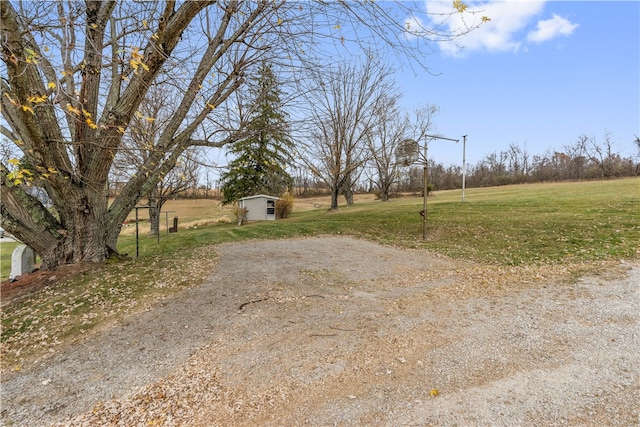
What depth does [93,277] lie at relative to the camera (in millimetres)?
4891

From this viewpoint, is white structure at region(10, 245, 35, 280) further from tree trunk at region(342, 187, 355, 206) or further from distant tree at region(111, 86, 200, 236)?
tree trunk at region(342, 187, 355, 206)

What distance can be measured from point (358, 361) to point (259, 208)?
59.1 ft

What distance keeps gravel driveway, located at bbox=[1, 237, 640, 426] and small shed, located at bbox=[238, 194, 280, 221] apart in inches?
607

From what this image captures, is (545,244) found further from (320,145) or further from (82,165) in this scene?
→ (320,145)

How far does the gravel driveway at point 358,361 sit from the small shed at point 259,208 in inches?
607

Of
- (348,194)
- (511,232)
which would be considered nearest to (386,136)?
(348,194)

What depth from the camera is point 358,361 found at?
9.04 feet

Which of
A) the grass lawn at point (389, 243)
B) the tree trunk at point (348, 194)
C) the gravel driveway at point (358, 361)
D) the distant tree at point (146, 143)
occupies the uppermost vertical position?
the distant tree at point (146, 143)

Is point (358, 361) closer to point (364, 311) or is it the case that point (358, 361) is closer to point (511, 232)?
point (364, 311)

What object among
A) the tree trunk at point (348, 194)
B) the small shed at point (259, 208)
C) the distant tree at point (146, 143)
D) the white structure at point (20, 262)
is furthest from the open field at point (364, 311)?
the tree trunk at point (348, 194)

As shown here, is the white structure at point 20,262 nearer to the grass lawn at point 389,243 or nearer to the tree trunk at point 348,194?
the grass lawn at point 389,243

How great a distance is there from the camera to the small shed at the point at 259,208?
20.1 metres

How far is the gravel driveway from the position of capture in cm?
215

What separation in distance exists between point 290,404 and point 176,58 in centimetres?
494
